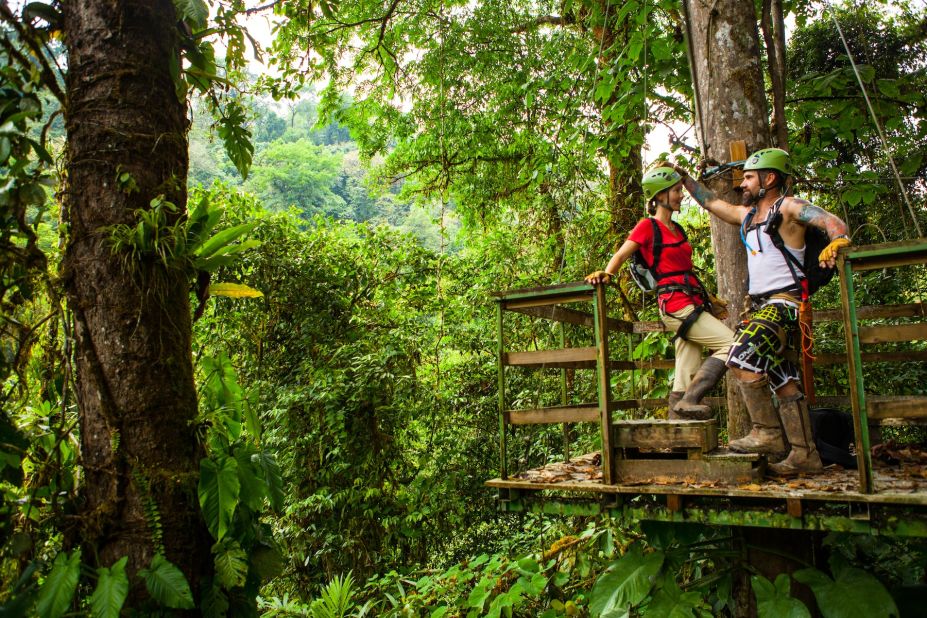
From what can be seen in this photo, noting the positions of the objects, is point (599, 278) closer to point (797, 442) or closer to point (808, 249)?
point (808, 249)

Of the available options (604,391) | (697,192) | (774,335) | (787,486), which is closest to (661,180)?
(697,192)

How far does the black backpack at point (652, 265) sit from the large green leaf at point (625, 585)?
1651mm

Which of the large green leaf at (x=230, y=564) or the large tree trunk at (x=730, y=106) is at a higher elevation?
the large tree trunk at (x=730, y=106)

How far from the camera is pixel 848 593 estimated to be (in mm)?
3238

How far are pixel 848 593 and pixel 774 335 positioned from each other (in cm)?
134

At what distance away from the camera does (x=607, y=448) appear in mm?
3439

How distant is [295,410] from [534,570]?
4.49 meters

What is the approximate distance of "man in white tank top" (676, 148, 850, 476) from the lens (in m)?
3.46

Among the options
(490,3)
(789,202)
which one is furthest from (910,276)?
(490,3)

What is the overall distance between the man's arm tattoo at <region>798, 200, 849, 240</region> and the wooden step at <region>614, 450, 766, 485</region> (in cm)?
120

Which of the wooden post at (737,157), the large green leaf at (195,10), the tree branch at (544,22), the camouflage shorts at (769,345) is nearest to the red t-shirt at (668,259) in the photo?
the camouflage shorts at (769,345)

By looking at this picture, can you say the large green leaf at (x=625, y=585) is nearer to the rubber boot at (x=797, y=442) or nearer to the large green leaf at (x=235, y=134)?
the rubber boot at (x=797, y=442)

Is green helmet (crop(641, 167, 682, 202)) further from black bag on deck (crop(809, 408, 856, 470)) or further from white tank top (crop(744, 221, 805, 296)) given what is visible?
black bag on deck (crop(809, 408, 856, 470))

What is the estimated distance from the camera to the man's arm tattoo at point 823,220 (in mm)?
3191
